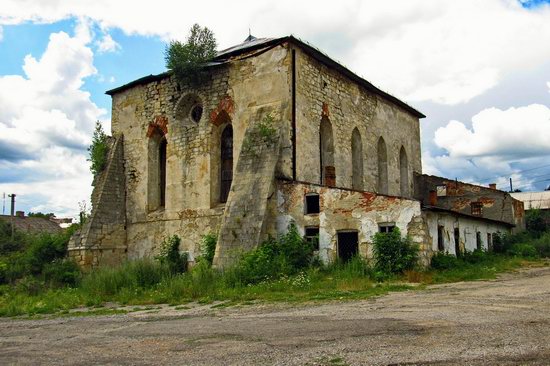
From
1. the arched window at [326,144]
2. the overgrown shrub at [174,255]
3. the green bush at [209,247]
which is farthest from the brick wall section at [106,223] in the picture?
the arched window at [326,144]

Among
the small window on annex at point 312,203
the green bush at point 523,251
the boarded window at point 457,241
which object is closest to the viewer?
the small window on annex at point 312,203

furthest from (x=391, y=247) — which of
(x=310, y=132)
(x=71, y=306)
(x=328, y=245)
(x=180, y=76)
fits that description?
(x=180, y=76)

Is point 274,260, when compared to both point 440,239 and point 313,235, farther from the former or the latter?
point 440,239

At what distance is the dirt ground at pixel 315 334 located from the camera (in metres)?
5.99

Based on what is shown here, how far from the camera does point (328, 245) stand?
16.5 meters

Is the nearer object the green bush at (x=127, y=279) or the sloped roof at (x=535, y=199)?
the green bush at (x=127, y=279)

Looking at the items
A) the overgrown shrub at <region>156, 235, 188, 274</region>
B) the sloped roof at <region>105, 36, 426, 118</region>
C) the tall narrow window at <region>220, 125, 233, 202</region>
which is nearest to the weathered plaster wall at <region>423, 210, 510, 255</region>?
the sloped roof at <region>105, 36, 426, 118</region>

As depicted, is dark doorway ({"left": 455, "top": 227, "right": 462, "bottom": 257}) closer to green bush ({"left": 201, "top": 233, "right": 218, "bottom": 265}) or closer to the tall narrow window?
the tall narrow window

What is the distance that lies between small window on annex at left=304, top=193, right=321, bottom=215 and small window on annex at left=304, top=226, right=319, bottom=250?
543 millimetres

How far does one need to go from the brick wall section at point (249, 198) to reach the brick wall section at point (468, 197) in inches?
497

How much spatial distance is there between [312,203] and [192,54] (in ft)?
25.1

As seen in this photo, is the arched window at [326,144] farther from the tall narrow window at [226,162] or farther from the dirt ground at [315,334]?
the dirt ground at [315,334]

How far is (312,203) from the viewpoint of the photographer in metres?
17.1

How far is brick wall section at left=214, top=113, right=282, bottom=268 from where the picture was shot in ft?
53.4
